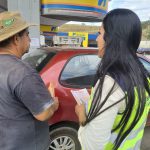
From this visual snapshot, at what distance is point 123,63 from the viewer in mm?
1521

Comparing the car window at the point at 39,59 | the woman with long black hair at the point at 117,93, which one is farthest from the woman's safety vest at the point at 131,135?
the car window at the point at 39,59

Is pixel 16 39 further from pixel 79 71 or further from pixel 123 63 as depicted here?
pixel 79 71

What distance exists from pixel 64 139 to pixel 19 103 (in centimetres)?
191

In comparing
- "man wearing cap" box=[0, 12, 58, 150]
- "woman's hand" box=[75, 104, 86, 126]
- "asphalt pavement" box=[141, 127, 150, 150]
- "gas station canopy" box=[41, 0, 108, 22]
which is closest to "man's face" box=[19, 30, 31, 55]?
"man wearing cap" box=[0, 12, 58, 150]

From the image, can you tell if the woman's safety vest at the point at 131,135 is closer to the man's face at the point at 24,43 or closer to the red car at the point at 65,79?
the man's face at the point at 24,43

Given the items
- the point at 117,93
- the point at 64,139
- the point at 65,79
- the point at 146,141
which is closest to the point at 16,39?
the point at 117,93

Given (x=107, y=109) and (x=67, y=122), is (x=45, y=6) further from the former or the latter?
(x=107, y=109)

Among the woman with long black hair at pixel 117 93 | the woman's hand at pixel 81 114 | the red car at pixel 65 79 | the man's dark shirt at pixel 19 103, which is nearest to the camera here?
the woman with long black hair at pixel 117 93

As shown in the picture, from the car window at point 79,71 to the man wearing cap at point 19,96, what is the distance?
62.3 inches

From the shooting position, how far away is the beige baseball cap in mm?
1922

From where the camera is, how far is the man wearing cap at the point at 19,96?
5.91 feet

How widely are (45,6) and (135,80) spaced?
705cm

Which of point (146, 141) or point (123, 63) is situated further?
point (146, 141)

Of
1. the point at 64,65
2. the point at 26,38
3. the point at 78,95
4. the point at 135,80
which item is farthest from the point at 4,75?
the point at 64,65
